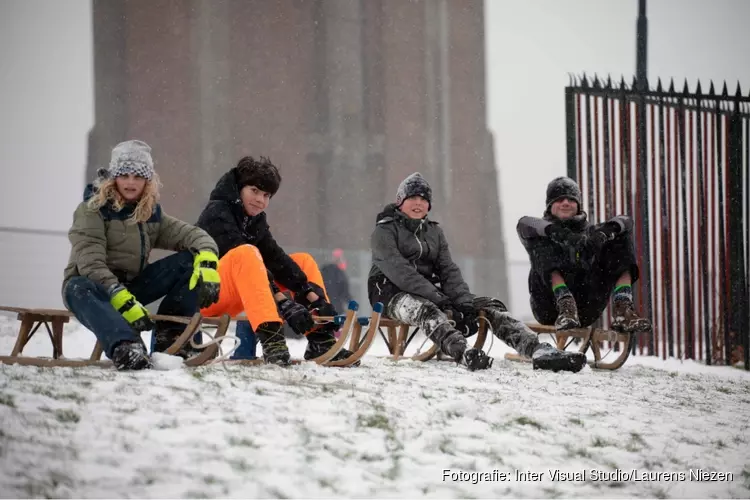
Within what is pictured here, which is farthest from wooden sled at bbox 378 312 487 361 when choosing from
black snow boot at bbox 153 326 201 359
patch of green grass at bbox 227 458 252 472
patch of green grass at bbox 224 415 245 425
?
patch of green grass at bbox 227 458 252 472

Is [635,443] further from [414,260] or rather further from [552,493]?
[414,260]

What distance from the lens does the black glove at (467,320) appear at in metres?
5.20

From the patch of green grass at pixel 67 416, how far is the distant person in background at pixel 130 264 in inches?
34.5

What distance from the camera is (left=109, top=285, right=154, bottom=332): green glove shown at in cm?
382

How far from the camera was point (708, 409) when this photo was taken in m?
4.05

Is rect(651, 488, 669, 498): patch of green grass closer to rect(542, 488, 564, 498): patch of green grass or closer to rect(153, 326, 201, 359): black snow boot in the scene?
rect(542, 488, 564, 498): patch of green grass

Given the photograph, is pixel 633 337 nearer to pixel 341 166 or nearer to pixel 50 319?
pixel 50 319

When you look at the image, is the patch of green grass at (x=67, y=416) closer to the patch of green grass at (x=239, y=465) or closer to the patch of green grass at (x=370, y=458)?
the patch of green grass at (x=239, y=465)

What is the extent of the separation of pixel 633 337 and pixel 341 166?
1531 centimetres

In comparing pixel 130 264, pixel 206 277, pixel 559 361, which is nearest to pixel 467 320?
pixel 559 361

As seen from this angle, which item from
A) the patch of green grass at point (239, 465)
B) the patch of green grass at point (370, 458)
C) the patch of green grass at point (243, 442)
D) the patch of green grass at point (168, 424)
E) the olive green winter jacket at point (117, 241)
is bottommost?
the patch of green grass at point (370, 458)

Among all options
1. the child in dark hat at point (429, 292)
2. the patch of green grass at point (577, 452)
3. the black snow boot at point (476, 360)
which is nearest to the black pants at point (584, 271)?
the child in dark hat at point (429, 292)

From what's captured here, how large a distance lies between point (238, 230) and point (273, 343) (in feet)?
2.69

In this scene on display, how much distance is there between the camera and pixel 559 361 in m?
4.70
